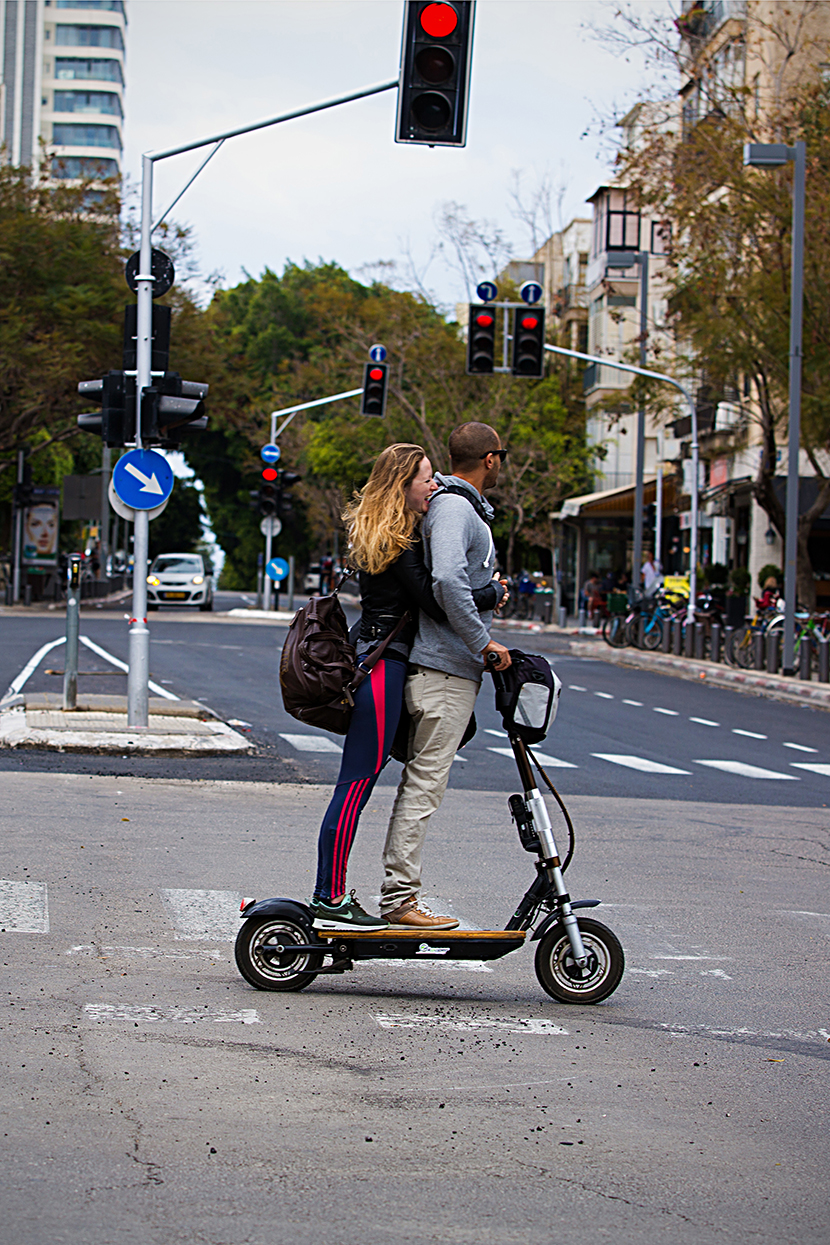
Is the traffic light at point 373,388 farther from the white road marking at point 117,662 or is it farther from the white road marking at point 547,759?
the white road marking at point 547,759

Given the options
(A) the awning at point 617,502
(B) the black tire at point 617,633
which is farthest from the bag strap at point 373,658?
(A) the awning at point 617,502

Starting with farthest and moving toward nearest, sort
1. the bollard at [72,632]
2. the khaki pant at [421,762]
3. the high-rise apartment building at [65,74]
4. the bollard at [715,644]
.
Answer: the high-rise apartment building at [65,74] < the bollard at [715,644] < the bollard at [72,632] < the khaki pant at [421,762]

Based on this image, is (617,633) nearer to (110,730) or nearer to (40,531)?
(40,531)

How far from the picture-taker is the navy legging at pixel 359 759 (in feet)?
18.2

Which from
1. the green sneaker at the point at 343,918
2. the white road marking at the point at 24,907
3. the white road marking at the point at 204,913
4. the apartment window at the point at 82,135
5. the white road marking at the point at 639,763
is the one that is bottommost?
the white road marking at the point at 639,763

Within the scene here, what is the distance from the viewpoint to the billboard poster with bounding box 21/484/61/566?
45.8m

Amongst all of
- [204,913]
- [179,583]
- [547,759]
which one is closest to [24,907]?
[204,913]

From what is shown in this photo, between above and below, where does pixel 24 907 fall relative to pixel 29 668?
below

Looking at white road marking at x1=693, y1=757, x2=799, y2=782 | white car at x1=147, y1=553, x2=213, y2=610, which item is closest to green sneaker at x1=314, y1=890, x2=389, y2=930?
white road marking at x1=693, y1=757, x2=799, y2=782

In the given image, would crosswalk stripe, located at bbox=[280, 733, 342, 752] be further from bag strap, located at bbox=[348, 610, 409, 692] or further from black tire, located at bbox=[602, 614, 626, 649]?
black tire, located at bbox=[602, 614, 626, 649]

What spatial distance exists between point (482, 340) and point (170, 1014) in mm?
21064

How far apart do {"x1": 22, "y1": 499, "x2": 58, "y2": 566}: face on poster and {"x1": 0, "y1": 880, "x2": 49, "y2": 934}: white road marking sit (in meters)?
39.8

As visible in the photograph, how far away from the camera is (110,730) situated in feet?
44.4

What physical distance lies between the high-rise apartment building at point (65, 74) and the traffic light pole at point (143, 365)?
350 ft
